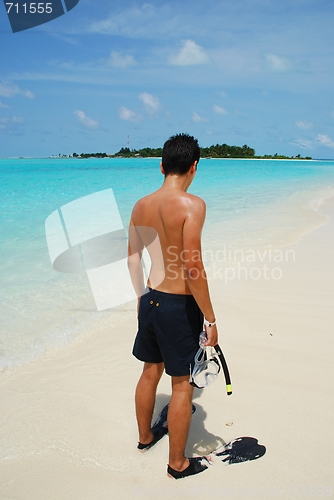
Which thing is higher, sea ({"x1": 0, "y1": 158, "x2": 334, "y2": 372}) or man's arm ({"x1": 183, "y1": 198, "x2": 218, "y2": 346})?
man's arm ({"x1": 183, "y1": 198, "x2": 218, "y2": 346})

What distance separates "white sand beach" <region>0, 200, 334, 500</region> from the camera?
2.39 metres

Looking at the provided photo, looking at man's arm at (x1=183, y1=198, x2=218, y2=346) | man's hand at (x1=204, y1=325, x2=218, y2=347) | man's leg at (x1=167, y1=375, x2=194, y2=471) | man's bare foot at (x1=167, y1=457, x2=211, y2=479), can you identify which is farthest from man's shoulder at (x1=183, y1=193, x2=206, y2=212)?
man's bare foot at (x1=167, y1=457, x2=211, y2=479)

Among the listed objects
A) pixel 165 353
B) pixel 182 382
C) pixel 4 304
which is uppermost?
pixel 165 353

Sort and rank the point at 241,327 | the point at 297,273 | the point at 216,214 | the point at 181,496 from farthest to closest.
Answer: the point at 216,214 < the point at 297,273 < the point at 241,327 < the point at 181,496

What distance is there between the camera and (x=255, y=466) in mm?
2504

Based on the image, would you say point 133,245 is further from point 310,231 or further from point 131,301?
point 310,231

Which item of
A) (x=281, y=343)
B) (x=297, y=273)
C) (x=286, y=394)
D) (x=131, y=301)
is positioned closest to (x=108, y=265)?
(x=131, y=301)

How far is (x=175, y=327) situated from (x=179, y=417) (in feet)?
1.76

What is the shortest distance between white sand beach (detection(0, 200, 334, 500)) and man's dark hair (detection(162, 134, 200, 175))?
6.09 ft

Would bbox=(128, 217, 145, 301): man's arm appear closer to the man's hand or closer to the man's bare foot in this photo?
the man's hand

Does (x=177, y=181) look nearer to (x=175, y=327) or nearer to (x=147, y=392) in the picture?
(x=175, y=327)

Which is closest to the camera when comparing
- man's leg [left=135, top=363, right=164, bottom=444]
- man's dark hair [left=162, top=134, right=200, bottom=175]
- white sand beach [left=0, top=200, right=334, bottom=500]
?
man's dark hair [left=162, top=134, right=200, bottom=175]

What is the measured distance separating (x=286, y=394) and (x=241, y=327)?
124cm

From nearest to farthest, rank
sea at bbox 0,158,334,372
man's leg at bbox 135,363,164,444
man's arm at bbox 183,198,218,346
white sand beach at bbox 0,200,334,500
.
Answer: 1. man's arm at bbox 183,198,218,346
2. white sand beach at bbox 0,200,334,500
3. man's leg at bbox 135,363,164,444
4. sea at bbox 0,158,334,372
